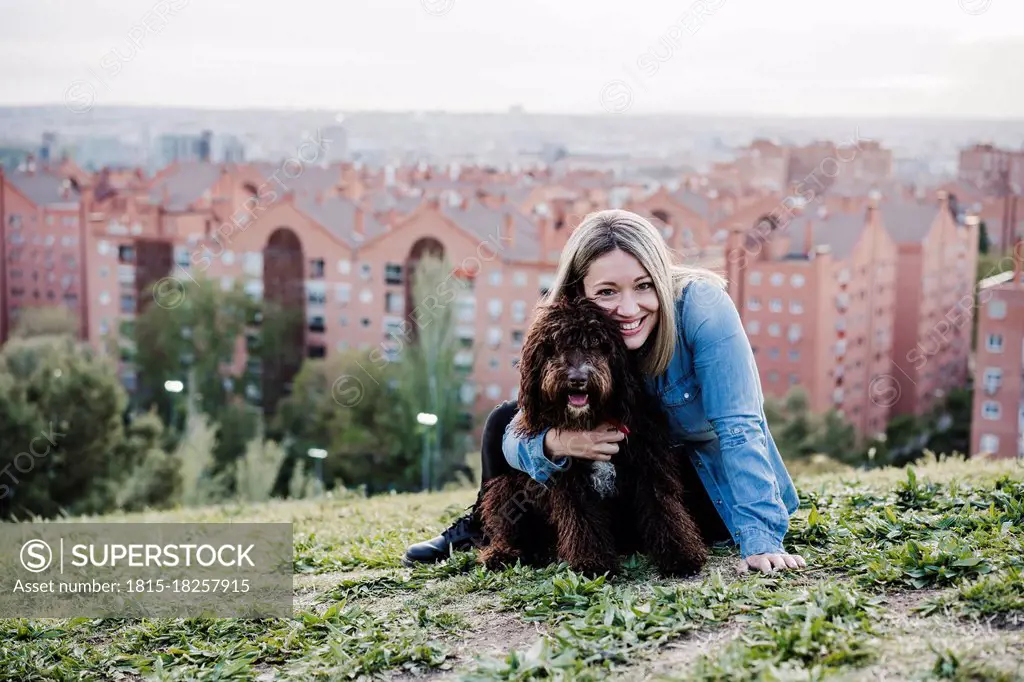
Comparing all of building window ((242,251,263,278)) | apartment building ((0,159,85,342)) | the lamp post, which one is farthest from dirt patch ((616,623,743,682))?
apartment building ((0,159,85,342))

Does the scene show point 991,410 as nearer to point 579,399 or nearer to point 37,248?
point 579,399

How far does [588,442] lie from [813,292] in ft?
91.4

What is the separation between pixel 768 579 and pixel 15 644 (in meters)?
2.62

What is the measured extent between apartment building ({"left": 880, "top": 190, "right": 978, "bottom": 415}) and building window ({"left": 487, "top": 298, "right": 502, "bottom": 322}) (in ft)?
40.7

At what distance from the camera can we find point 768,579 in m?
3.31

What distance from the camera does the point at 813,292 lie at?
97.7 feet

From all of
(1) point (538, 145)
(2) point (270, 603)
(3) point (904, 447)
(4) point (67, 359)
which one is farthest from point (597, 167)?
(2) point (270, 603)

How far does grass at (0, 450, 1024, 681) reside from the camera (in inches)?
106

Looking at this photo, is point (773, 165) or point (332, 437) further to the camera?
point (773, 165)

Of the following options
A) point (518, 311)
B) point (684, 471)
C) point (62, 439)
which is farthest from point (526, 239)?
point (684, 471)

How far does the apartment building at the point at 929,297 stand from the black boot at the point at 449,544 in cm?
3016

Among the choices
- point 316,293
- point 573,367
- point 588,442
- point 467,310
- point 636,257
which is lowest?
point 467,310

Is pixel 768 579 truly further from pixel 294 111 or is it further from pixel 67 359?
pixel 294 111

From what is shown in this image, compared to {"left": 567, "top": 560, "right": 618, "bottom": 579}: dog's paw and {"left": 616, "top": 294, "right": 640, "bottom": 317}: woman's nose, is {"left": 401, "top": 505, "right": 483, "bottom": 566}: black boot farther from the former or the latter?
{"left": 616, "top": 294, "right": 640, "bottom": 317}: woman's nose
